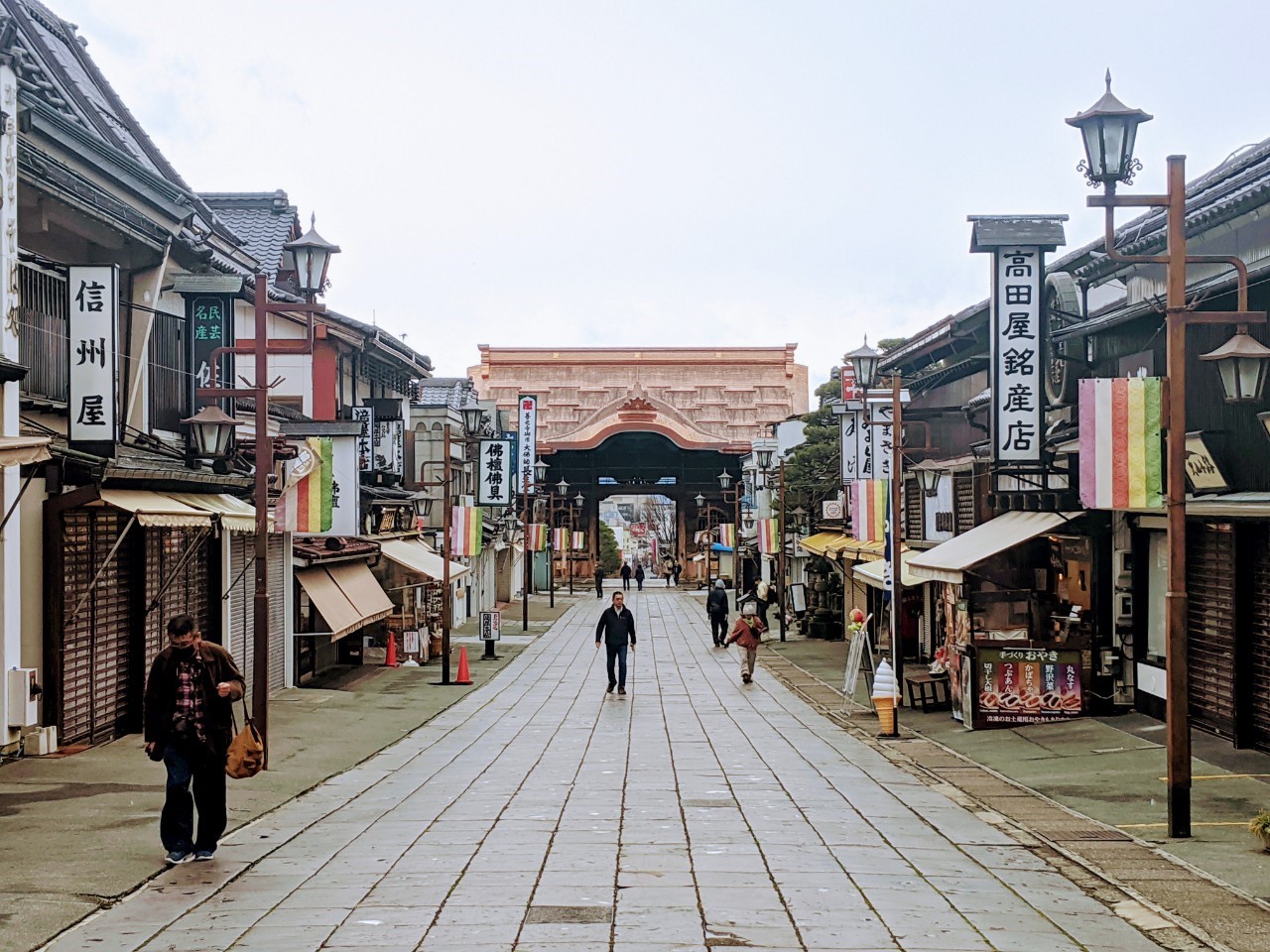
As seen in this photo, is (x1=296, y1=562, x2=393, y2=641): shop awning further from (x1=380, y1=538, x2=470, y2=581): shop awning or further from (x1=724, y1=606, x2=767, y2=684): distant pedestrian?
(x1=724, y1=606, x2=767, y2=684): distant pedestrian

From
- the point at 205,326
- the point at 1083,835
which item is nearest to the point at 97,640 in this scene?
the point at 205,326

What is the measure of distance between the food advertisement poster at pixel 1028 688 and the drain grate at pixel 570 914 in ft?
34.4

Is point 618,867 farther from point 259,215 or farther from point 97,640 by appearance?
point 259,215

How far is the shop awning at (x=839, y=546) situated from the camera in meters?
28.3

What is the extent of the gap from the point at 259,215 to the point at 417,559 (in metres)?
8.19

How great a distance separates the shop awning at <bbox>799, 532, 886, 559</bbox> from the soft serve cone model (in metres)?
7.79

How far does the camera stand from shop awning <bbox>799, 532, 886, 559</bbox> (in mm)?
28297

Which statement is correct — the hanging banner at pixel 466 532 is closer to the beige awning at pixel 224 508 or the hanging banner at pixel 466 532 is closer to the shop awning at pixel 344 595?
the shop awning at pixel 344 595

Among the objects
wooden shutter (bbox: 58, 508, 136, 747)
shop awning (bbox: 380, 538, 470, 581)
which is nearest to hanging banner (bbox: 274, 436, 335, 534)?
wooden shutter (bbox: 58, 508, 136, 747)

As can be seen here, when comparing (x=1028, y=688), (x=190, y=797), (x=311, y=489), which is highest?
(x=311, y=489)

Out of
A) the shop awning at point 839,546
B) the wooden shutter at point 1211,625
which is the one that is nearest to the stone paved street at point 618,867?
the wooden shutter at point 1211,625

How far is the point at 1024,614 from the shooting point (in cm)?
2034

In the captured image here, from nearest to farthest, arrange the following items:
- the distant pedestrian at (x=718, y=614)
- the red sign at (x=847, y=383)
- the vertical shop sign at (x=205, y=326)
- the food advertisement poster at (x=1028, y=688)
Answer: the food advertisement poster at (x=1028, y=688) → the vertical shop sign at (x=205, y=326) → the red sign at (x=847, y=383) → the distant pedestrian at (x=718, y=614)

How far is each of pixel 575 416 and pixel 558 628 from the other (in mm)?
31986
